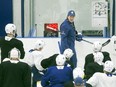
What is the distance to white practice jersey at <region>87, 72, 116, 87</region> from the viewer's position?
20.5ft

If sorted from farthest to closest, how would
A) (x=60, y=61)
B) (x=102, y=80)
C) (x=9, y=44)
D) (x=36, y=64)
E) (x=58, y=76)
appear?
1. (x=36, y=64)
2. (x=9, y=44)
3. (x=60, y=61)
4. (x=58, y=76)
5. (x=102, y=80)

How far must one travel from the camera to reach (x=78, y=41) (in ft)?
36.3

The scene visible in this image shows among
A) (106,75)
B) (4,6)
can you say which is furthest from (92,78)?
(4,6)

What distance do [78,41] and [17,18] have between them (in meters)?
2.12

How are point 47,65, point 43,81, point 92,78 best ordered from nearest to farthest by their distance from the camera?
point 92,78, point 43,81, point 47,65

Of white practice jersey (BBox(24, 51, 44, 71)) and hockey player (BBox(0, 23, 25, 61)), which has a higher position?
hockey player (BBox(0, 23, 25, 61))

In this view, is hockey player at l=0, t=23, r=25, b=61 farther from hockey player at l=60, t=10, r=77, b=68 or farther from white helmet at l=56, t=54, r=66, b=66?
hockey player at l=60, t=10, r=77, b=68

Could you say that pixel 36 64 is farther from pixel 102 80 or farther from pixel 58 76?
pixel 102 80

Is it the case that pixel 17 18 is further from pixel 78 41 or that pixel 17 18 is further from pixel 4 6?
pixel 78 41

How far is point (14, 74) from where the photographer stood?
6.30 m

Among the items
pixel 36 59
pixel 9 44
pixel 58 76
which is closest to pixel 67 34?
pixel 36 59

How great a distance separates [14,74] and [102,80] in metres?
1.20

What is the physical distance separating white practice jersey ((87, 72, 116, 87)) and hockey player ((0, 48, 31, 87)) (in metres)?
0.88

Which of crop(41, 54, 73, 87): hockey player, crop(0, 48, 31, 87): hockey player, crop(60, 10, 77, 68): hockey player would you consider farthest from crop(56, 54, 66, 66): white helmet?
Answer: crop(60, 10, 77, 68): hockey player
